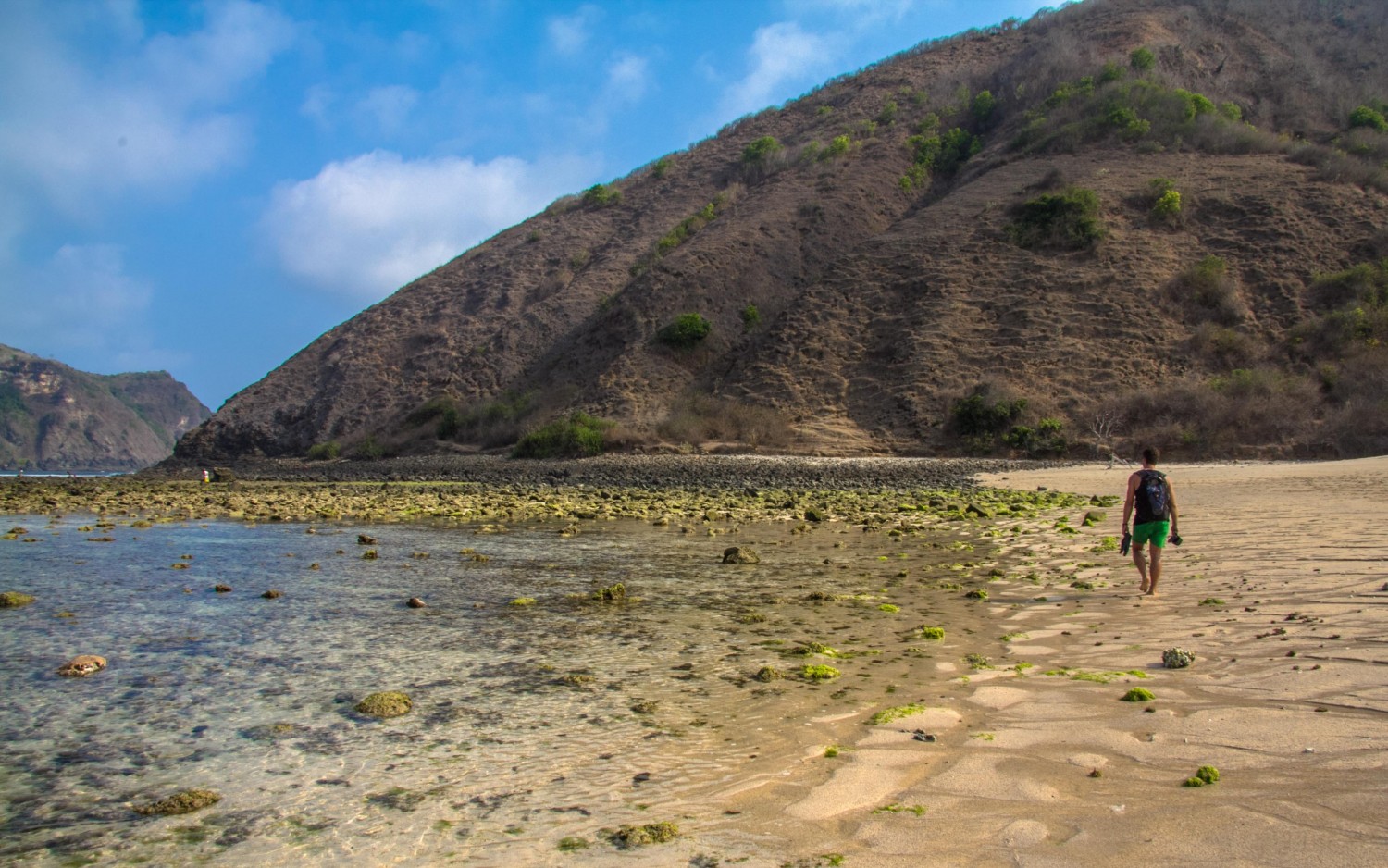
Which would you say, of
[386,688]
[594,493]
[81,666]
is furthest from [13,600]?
[594,493]

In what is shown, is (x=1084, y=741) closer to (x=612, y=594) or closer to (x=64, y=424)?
(x=612, y=594)

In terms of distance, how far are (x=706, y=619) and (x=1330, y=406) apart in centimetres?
3666

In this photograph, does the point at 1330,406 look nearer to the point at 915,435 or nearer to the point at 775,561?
the point at 915,435

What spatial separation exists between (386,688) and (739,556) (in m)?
6.38

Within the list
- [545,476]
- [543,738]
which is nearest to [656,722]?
[543,738]

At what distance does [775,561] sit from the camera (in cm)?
1208

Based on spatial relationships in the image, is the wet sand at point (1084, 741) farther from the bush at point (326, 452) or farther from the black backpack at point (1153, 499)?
the bush at point (326, 452)

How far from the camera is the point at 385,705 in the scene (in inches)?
225

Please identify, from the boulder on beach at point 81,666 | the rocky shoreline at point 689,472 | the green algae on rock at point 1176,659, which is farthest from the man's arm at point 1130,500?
the rocky shoreline at point 689,472

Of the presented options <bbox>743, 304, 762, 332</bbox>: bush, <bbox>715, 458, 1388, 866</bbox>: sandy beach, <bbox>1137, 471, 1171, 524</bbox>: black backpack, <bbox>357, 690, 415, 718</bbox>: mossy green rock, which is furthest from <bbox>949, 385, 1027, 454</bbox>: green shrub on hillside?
<bbox>357, 690, 415, 718</bbox>: mossy green rock

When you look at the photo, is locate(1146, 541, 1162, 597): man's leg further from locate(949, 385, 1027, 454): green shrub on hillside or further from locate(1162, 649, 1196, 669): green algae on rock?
locate(949, 385, 1027, 454): green shrub on hillside

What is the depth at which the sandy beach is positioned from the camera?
3.46 meters

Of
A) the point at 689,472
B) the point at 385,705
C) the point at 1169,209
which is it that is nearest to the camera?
the point at 385,705

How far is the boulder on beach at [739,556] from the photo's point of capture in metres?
11.9
